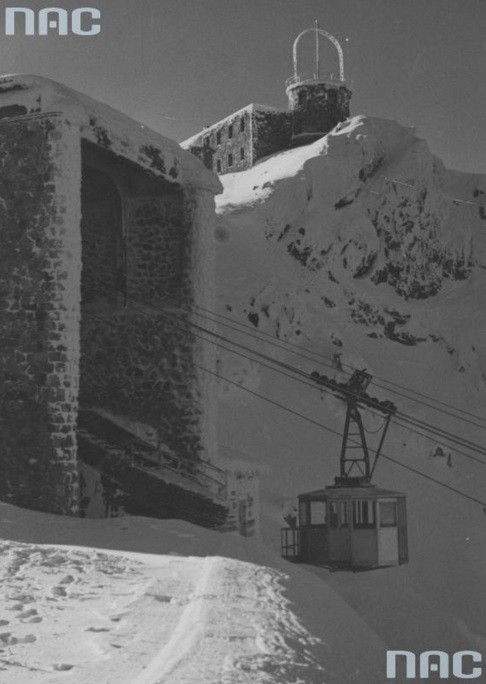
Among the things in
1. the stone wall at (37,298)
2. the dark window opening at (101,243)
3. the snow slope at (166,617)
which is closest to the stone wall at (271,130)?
the dark window opening at (101,243)

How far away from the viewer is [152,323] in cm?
1689

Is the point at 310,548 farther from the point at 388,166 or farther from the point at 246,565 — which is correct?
the point at 388,166

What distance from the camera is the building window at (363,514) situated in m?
17.1

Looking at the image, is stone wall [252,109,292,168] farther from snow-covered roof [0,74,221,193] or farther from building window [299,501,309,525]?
building window [299,501,309,525]

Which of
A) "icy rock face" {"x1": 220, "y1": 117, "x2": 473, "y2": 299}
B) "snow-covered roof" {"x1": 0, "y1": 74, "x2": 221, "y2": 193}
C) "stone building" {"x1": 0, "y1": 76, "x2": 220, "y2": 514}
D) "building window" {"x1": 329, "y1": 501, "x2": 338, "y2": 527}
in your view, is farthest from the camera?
"icy rock face" {"x1": 220, "y1": 117, "x2": 473, "y2": 299}

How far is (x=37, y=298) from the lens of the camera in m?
12.8

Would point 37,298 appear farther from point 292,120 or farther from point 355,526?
point 292,120

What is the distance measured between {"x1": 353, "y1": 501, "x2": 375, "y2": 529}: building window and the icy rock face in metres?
16.6

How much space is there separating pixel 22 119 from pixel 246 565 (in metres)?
8.02

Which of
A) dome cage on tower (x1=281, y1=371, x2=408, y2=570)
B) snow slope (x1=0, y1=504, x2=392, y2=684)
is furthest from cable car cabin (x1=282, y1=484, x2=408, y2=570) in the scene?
snow slope (x1=0, y1=504, x2=392, y2=684)

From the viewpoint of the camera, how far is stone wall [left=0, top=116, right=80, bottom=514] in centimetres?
1250

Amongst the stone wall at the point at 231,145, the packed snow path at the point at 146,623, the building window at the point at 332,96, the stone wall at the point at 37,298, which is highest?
the building window at the point at 332,96

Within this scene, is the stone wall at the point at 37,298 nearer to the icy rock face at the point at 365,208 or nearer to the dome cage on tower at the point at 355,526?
the dome cage on tower at the point at 355,526

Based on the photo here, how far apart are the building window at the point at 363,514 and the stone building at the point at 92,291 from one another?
3.36m
